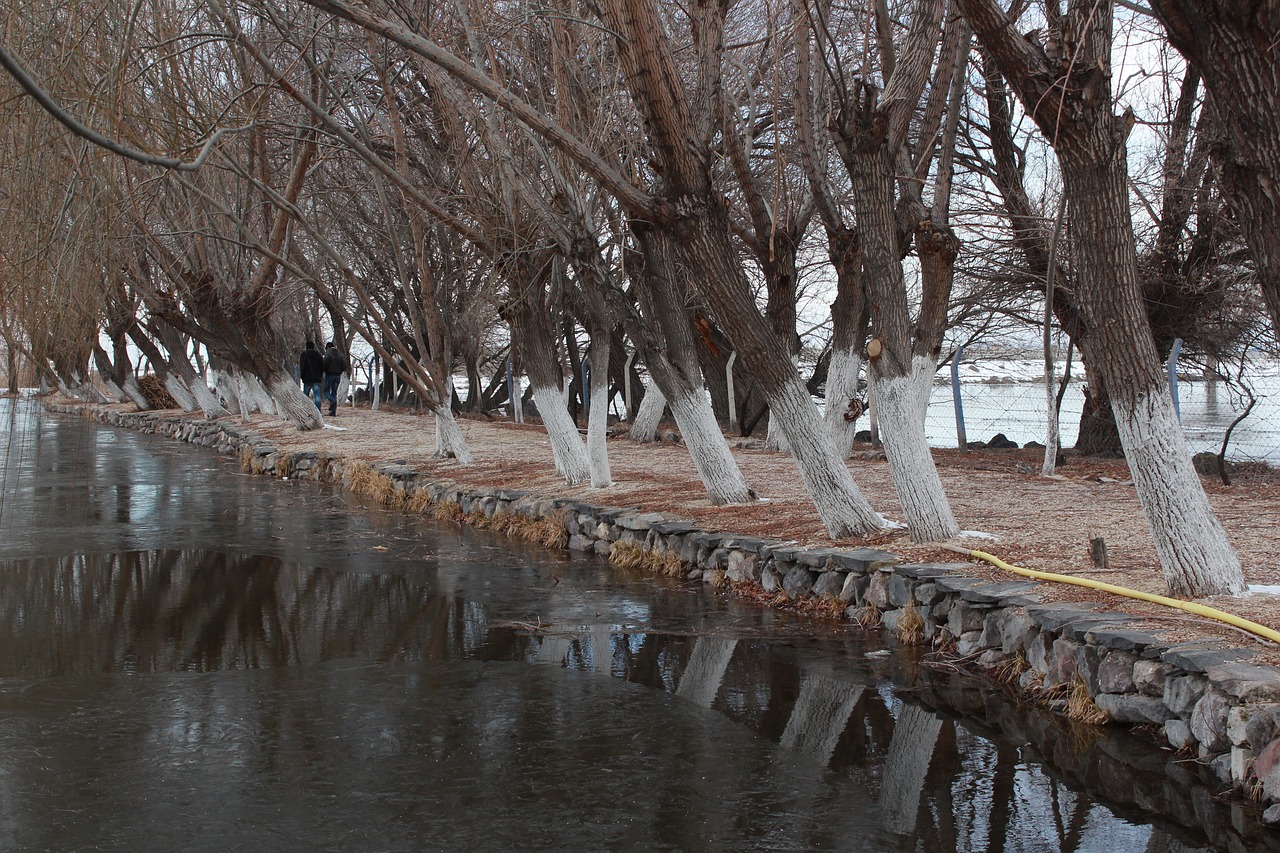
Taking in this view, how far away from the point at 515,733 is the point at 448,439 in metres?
11.0

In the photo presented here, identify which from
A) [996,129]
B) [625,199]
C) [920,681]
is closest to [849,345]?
[996,129]

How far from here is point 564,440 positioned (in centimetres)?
1271

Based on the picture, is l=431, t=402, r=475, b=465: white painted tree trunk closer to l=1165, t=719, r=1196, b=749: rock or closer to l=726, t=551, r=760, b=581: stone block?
l=726, t=551, r=760, b=581: stone block

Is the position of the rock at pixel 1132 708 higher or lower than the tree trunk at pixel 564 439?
lower

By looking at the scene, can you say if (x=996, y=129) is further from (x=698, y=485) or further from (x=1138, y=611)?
(x=1138, y=611)

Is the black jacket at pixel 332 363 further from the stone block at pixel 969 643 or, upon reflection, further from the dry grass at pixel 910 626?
the stone block at pixel 969 643

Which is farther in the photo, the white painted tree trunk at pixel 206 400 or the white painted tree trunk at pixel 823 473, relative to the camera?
the white painted tree trunk at pixel 206 400

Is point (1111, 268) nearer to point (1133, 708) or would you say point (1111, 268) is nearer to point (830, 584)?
point (1133, 708)

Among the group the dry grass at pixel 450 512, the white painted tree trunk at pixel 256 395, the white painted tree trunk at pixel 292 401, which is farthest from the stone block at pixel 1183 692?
the white painted tree trunk at pixel 256 395

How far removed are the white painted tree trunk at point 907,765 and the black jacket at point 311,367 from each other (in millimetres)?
21044

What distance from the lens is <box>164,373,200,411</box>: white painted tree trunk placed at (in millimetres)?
30562

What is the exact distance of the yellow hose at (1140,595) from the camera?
4965 mm

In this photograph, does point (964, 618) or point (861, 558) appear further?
point (861, 558)

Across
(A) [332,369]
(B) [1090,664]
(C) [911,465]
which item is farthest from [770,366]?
(A) [332,369]
